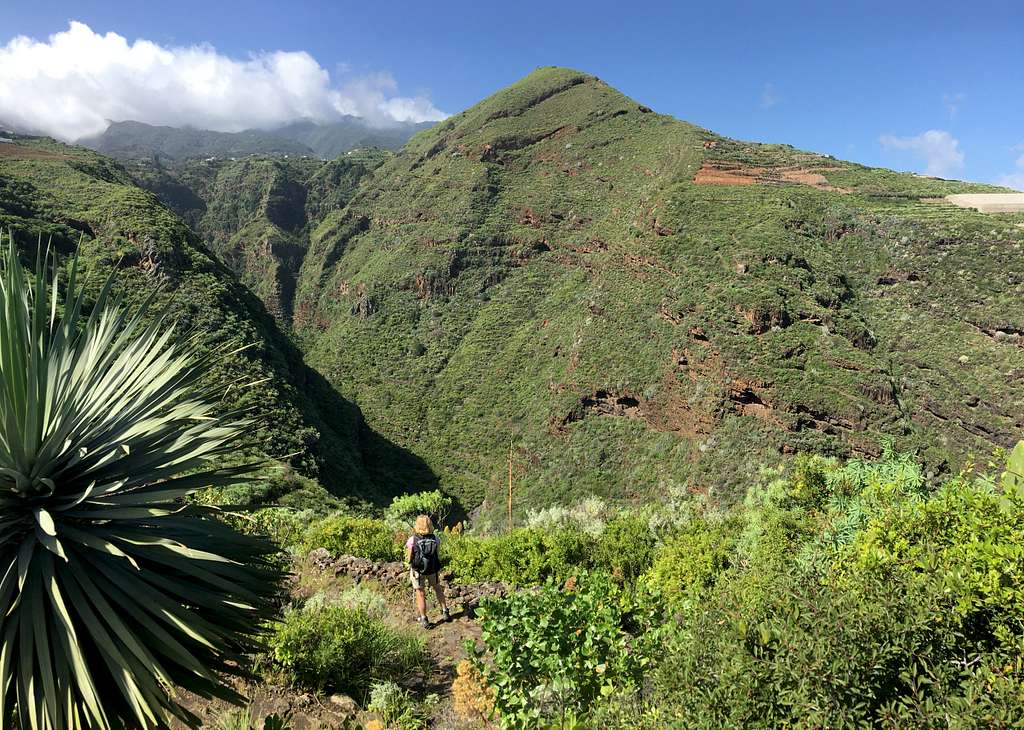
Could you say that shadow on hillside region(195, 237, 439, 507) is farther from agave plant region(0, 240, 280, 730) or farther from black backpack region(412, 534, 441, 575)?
agave plant region(0, 240, 280, 730)

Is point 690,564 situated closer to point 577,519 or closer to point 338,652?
point 338,652

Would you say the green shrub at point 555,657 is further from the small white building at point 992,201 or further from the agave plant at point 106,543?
the small white building at point 992,201

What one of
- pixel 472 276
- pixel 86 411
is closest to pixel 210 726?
pixel 86 411

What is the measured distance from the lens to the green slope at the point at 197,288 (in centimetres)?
2581

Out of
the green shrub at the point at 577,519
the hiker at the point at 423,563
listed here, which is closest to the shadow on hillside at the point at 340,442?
the green shrub at the point at 577,519

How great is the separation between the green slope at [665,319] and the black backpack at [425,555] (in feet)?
69.7

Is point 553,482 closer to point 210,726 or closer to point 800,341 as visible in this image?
point 800,341

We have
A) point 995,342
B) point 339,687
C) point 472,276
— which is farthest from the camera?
point 472,276

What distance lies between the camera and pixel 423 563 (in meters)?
6.11

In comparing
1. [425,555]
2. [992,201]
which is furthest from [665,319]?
[425,555]

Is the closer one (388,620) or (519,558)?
(388,620)

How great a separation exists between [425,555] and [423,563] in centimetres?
10

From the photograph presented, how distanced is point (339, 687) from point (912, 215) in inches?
1588

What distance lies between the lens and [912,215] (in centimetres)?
3212
